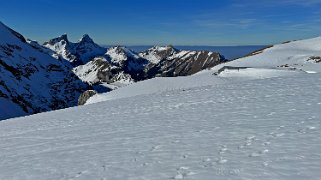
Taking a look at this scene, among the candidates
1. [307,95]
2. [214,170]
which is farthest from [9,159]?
[307,95]

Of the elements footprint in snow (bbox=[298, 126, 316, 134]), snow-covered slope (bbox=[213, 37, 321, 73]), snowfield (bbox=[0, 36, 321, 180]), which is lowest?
snowfield (bbox=[0, 36, 321, 180])

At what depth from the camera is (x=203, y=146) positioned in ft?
46.4

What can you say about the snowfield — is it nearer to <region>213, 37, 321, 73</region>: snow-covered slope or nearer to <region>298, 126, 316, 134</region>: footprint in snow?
<region>298, 126, 316, 134</region>: footprint in snow

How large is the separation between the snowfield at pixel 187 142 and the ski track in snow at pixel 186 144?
1.2 inches

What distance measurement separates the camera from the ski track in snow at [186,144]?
1136cm

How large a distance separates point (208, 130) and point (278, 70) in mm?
38948

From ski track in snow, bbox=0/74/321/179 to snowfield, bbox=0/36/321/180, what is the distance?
0.10 feet

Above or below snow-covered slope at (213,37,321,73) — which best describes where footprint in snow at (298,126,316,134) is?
below

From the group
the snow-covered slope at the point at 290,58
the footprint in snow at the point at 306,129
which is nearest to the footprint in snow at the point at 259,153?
the footprint in snow at the point at 306,129

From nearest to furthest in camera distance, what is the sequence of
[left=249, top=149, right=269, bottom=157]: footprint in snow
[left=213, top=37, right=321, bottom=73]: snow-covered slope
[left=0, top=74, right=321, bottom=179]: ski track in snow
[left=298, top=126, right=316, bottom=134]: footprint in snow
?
1. [left=0, top=74, right=321, bottom=179]: ski track in snow
2. [left=249, top=149, right=269, bottom=157]: footprint in snow
3. [left=298, top=126, right=316, bottom=134]: footprint in snow
4. [left=213, top=37, right=321, bottom=73]: snow-covered slope

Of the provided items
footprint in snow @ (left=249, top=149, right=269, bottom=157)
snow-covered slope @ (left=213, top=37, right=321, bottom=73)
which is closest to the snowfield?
footprint in snow @ (left=249, top=149, right=269, bottom=157)

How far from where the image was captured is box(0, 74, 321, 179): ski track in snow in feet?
37.3

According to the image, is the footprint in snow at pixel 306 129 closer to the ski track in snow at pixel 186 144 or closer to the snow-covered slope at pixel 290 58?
the ski track in snow at pixel 186 144

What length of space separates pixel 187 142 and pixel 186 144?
335 millimetres
